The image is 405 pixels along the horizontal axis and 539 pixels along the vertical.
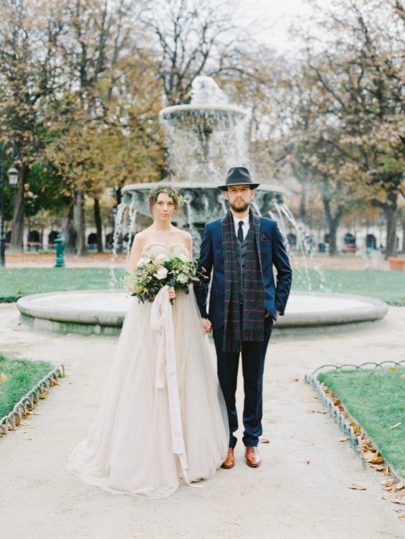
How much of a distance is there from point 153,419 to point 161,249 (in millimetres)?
1141

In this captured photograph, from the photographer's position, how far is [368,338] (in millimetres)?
10406

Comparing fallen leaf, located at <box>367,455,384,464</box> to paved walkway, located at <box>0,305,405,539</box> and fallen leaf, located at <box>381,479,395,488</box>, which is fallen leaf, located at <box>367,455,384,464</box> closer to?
paved walkway, located at <box>0,305,405,539</box>

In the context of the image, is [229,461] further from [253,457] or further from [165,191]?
[165,191]

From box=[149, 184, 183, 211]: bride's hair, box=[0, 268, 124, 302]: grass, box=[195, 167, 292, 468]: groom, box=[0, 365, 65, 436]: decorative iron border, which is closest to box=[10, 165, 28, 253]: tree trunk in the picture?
box=[0, 268, 124, 302]: grass

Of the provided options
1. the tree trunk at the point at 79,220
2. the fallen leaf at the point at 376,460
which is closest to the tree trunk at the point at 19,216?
the tree trunk at the point at 79,220

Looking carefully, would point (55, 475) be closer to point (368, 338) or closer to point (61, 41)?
point (368, 338)

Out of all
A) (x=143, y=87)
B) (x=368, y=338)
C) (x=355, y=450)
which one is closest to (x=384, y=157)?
(x=143, y=87)

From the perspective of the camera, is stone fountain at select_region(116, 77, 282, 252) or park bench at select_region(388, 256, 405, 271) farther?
park bench at select_region(388, 256, 405, 271)

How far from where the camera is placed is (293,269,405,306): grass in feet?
58.1

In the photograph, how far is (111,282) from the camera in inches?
787

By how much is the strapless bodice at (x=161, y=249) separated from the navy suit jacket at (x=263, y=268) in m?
0.17

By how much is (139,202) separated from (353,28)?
2109 cm

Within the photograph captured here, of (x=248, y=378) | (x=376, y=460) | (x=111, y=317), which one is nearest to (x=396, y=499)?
(x=376, y=460)

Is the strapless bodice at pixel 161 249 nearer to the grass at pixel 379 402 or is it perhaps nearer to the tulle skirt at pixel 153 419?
the tulle skirt at pixel 153 419
